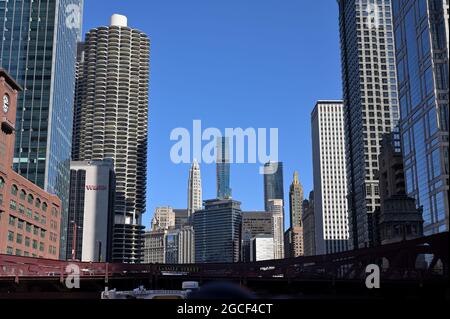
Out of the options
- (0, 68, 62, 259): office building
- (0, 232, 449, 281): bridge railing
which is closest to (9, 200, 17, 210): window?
(0, 68, 62, 259): office building

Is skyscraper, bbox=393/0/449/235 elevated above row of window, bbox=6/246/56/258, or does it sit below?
above

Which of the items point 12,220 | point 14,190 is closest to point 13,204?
point 14,190

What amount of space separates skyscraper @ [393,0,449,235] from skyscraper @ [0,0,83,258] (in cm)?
10584

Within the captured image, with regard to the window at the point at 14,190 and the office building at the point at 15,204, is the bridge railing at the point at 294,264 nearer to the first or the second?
the office building at the point at 15,204

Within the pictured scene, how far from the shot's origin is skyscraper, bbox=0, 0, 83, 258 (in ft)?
592

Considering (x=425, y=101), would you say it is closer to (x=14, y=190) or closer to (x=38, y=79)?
(x=14, y=190)

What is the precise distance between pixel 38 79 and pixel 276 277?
141795 mm

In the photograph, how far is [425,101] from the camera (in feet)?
484

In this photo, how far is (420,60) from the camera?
149875 millimetres

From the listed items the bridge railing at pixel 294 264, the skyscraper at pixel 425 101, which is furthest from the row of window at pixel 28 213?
the skyscraper at pixel 425 101

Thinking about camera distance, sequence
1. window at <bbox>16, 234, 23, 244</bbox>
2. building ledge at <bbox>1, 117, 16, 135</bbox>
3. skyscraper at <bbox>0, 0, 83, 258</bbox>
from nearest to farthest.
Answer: building ledge at <bbox>1, 117, 16, 135</bbox>, window at <bbox>16, 234, 23, 244</bbox>, skyscraper at <bbox>0, 0, 83, 258</bbox>
